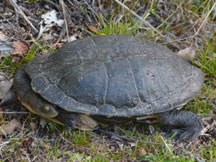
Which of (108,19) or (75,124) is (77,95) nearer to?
(75,124)

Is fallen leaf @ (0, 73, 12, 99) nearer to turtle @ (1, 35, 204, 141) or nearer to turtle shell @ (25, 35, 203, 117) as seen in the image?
turtle @ (1, 35, 204, 141)

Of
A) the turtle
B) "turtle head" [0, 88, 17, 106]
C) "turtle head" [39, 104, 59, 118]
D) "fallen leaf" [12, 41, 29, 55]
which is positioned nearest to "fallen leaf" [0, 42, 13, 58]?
"fallen leaf" [12, 41, 29, 55]

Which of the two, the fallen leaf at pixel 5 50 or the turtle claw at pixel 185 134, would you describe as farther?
the fallen leaf at pixel 5 50

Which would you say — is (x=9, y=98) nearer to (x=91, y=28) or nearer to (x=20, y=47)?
(x=20, y=47)

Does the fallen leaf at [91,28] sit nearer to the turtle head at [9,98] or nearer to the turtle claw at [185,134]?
the turtle head at [9,98]

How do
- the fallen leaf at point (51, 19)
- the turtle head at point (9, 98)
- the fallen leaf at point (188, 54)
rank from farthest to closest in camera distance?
the fallen leaf at point (51, 19) < the fallen leaf at point (188, 54) < the turtle head at point (9, 98)

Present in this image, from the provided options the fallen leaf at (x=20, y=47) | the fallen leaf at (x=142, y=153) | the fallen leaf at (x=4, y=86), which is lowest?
the fallen leaf at (x=142, y=153)

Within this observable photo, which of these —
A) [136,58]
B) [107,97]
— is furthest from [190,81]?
[107,97]

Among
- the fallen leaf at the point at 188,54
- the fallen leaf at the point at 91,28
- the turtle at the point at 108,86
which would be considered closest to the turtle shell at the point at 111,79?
the turtle at the point at 108,86
